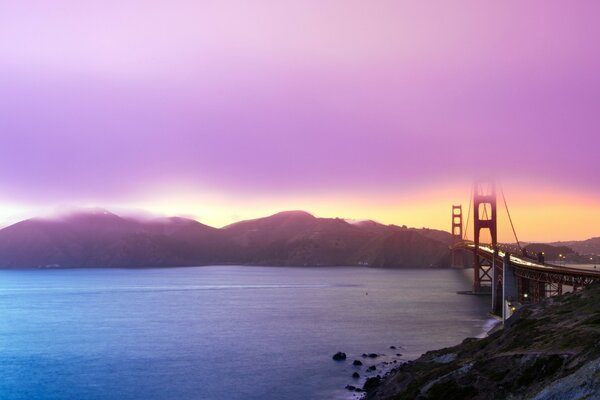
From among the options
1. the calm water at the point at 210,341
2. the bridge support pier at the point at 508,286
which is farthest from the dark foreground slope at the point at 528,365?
the bridge support pier at the point at 508,286

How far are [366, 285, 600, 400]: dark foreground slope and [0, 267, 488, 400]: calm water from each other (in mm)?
8653

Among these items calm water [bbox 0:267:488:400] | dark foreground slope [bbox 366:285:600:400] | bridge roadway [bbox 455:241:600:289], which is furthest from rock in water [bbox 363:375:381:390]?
bridge roadway [bbox 455:241:600:289]

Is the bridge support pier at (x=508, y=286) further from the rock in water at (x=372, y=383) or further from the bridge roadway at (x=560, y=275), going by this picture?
the rock in water at (x=372, y=383)

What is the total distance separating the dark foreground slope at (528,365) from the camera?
22.7m

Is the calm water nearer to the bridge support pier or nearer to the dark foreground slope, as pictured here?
the bridge support pier

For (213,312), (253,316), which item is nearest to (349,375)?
(253,316)

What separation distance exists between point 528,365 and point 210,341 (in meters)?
49.6

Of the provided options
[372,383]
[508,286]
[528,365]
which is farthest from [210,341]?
[528,365]

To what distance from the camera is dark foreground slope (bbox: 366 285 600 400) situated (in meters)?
22.7

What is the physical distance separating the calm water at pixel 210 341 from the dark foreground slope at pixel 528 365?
8.65 m

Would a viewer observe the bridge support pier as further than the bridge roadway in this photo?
Yes

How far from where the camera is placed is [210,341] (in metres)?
72.9

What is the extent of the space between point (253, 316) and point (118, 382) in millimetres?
46865

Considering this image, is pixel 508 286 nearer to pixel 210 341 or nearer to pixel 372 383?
pixel 372 383
